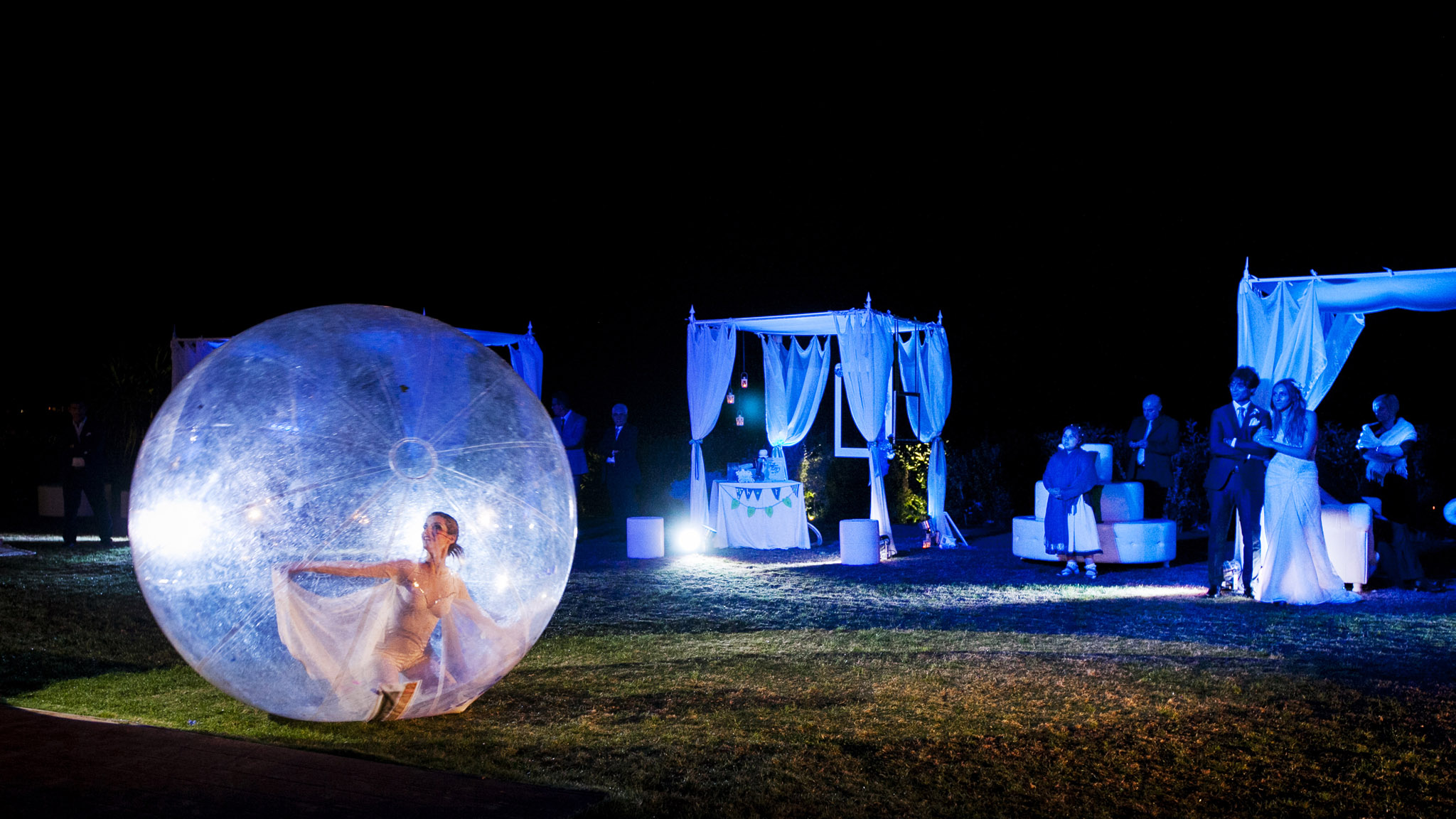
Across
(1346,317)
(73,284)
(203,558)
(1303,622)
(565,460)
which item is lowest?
(1303,622)

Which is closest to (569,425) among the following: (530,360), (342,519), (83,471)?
(530,360)

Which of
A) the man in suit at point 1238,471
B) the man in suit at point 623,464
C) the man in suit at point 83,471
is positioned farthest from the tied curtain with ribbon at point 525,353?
the man in suit at point 1238,471

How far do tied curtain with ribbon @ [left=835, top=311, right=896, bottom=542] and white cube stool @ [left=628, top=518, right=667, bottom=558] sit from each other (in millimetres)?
2409

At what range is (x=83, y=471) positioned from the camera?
11477 millimetres

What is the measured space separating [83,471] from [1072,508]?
10541 millimetres

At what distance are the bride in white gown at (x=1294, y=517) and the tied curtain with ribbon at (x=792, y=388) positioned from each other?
6164 millimetres

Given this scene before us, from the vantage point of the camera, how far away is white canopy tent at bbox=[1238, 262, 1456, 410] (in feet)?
28.1

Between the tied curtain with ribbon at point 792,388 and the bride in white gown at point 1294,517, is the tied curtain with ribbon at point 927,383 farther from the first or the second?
the bride in white gown at point 1294,517

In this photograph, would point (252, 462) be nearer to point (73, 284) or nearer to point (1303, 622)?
point (1303, 622)

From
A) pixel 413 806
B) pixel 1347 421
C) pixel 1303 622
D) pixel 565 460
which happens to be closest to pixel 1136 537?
pixel 1303 622

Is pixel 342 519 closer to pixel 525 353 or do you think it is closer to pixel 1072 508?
pixel 1072 508

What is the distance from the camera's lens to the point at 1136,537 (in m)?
9.90

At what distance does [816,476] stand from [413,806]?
38.9 ft

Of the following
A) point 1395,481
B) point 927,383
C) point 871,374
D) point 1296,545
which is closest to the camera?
point 1296,545
